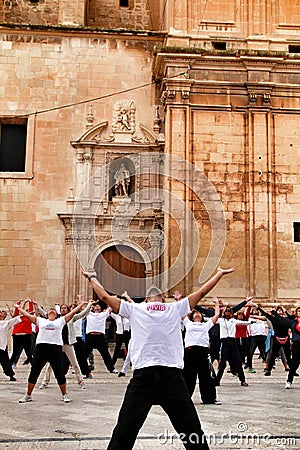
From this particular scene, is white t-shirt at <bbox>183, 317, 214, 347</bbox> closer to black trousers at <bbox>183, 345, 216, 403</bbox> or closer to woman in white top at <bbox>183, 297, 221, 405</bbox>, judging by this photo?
woman in white top at <bbox>183, 297, 221, 405</bbox>

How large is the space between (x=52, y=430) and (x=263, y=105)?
15.0 meters

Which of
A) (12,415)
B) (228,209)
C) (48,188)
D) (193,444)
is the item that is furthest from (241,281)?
(193,444)

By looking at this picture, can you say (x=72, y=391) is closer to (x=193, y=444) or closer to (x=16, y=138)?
(x=193, y=444)

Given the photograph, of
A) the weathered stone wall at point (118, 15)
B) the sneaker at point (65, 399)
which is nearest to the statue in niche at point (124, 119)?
the weathered stone wall at point (118, 15)

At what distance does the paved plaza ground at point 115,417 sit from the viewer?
251 inches

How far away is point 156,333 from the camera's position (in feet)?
17.8

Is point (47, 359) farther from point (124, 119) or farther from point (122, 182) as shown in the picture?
point (124, 119)

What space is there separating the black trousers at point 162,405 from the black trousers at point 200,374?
14.1ft

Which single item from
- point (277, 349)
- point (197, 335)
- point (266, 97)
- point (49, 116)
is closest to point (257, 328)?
point (277, 349)

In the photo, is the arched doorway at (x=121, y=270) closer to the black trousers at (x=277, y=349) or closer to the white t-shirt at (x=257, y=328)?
the white t-shirt at (x=257, y=328)

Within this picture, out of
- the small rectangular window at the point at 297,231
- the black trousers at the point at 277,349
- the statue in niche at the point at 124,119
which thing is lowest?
the black trousers at the point at 277,349

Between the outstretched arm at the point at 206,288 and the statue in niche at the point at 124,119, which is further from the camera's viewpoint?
the statue in niche at the point at 124,119

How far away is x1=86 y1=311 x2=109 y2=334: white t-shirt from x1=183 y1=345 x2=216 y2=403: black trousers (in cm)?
465

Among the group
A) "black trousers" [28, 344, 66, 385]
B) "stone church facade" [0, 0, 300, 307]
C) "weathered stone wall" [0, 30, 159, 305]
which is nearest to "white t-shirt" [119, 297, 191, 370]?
"black trousers" [28, 344, 66, 385]
